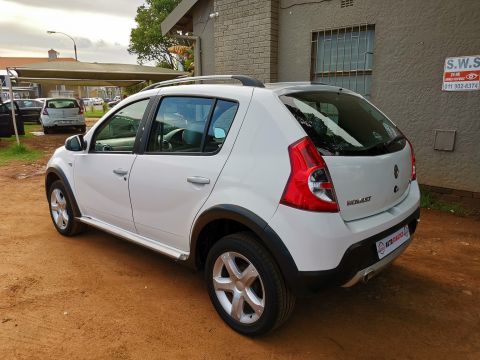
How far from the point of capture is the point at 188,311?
301 cm

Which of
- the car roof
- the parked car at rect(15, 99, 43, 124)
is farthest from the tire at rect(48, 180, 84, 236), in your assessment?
the parked car at rect(15, 99, 43, 124)

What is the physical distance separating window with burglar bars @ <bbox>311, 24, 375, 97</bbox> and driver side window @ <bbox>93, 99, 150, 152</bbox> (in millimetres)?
4015

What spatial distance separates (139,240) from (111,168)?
2.34ft

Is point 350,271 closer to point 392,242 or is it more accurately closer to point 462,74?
point 392,242

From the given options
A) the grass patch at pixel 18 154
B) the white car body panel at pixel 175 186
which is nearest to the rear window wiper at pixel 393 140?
the white car body panel at pixel 175 186

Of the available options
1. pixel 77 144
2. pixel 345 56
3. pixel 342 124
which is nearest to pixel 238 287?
pixel 342 124

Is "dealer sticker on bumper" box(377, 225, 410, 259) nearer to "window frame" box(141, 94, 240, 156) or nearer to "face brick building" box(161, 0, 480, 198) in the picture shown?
"window frame" box(141, 94, 240, 156)

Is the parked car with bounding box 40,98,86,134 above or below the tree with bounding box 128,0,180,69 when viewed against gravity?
below

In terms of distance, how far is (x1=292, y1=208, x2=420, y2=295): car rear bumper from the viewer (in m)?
2.27

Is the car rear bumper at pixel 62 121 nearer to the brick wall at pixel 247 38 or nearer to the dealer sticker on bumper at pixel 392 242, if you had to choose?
the brick wall at pixel 247 38

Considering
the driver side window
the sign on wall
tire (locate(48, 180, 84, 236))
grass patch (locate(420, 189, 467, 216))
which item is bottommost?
grass patch (locate(420, 189, 467, 216))

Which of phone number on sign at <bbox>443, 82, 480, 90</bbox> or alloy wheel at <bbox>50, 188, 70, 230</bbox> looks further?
phone number on sign at <bbox>443, 82, 480, 90</bbox>

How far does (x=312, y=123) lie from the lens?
2.50 meters

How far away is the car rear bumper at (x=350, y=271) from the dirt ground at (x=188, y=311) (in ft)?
0.96
